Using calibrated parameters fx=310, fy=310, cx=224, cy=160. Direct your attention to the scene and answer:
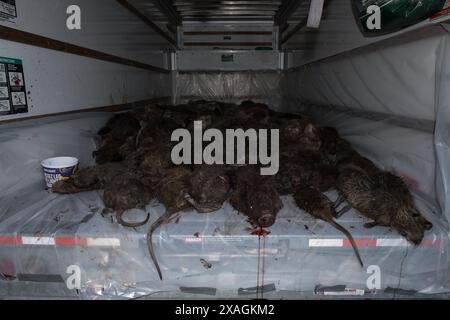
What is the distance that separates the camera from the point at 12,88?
7.11 ft

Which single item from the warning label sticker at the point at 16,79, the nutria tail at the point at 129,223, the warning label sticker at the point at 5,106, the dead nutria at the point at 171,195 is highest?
the warning label sticker at the point at 16,79

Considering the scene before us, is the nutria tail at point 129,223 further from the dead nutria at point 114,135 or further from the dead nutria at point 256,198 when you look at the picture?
the dead nutria at point 114,135

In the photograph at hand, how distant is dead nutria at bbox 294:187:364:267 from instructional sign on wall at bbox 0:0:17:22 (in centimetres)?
234

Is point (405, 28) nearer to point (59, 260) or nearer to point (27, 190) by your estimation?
point (59, 260)

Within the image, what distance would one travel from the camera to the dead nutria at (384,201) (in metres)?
1.83

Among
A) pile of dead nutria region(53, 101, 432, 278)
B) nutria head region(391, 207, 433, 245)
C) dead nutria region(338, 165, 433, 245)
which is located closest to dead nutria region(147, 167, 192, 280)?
pile of dead nutria region(53, 101, 432, 278)

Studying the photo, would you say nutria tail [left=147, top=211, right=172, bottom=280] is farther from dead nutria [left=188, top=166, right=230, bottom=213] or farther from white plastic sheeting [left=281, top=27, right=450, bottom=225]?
white plastic sheeting [left=281, top=27, right=450, bottom=225]

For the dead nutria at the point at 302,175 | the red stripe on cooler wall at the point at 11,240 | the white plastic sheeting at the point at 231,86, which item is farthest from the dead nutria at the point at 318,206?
the white plastic sheeting at the point at 231,86

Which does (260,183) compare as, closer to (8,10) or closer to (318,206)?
(318,206)

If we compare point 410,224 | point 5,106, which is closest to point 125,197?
point 5,106

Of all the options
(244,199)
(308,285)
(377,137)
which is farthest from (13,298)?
(377,137)

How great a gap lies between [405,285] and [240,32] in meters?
6.72

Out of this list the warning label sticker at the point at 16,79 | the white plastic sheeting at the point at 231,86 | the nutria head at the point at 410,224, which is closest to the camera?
the nutria head at the point at 410,224

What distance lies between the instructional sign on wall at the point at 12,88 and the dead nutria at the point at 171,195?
1.15 metres
